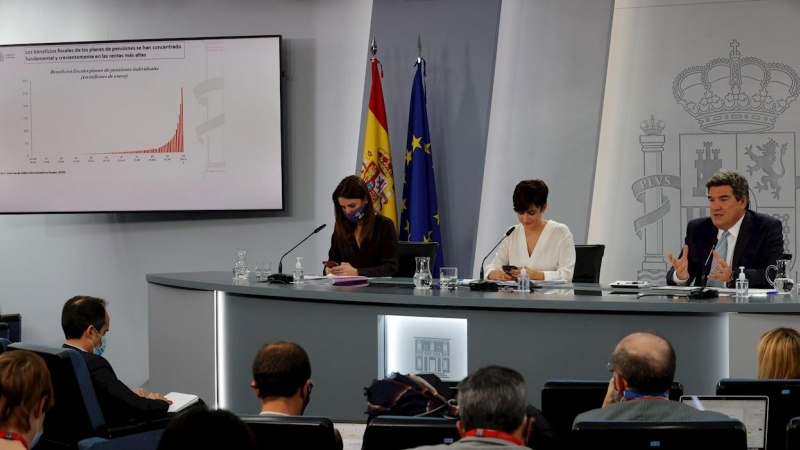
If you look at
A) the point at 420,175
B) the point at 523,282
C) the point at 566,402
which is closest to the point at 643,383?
the point at 566,402

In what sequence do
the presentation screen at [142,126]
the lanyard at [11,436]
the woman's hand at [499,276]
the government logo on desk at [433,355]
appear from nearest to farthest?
the lanyard at [11,436]
the government logo on desk at [433,355]
the woman's hand at [499,276]
the presentation screen at [142,126]

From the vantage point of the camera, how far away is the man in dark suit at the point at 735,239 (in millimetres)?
4688

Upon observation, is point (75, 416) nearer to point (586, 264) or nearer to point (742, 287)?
point (742, 287)

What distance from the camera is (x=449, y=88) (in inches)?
278

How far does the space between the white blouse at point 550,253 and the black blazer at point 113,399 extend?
2.13 metres

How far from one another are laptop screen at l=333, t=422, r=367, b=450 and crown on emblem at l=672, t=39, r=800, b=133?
14.9ft

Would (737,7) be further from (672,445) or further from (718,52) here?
(672,445)

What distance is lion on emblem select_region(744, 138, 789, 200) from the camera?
21.5 ft

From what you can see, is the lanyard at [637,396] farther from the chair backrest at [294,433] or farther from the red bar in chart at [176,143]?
the red bar in chart at [176,143]

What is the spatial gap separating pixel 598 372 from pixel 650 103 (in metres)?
3.02

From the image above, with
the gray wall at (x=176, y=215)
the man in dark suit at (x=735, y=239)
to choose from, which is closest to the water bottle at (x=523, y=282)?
the man in dark suit at (x=735, y=239)

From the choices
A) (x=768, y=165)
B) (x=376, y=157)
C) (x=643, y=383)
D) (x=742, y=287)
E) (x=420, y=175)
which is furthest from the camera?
(x=376, y=157)

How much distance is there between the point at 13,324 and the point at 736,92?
5.91m

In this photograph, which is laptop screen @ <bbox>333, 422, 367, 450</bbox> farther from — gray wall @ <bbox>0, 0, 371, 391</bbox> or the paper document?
gray wall @ <bbox>0, 0, 371, 391</bbox>
